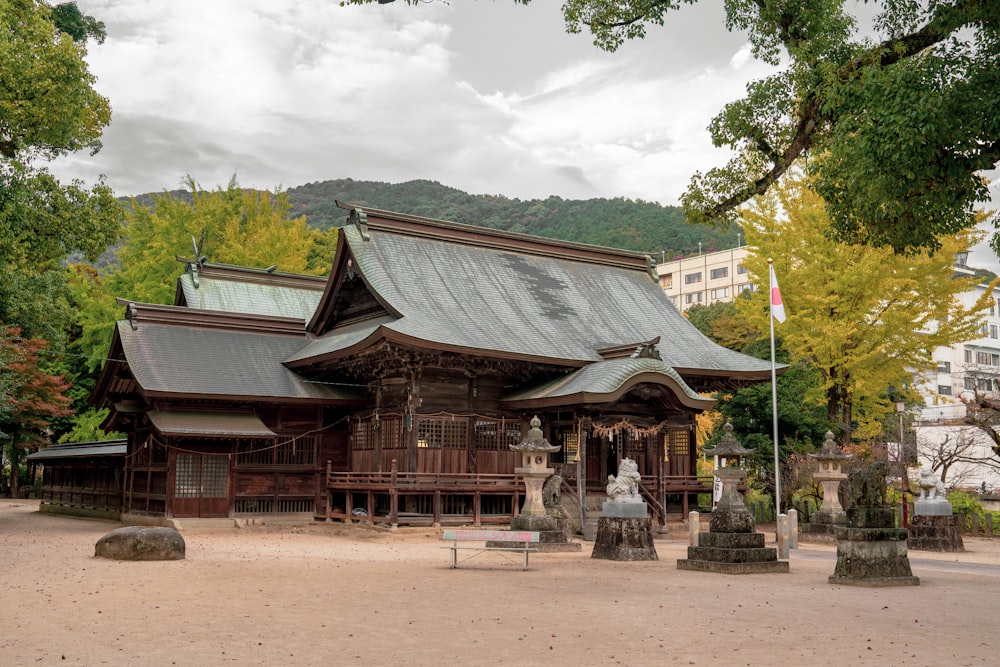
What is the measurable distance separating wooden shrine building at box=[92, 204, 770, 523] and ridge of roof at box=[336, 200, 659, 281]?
11 centimetres

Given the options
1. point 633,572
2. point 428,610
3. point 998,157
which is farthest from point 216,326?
point 998,157

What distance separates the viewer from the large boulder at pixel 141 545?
15.6 meters

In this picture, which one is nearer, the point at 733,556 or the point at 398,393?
the point at 733,556

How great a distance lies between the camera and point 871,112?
10945 mm

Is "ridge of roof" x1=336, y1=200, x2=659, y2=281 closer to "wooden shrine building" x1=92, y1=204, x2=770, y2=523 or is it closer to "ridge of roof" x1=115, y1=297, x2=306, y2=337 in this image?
"wooden shrine building" x1=92, y1=204, x2=770, y2=523

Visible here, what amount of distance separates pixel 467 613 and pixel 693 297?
77.3 metres

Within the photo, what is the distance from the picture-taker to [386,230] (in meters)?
29.6

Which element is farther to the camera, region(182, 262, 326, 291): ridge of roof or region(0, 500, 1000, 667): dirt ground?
region(182, 262, 326, 291): ridge of roof

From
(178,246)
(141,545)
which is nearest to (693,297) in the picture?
(178,246)

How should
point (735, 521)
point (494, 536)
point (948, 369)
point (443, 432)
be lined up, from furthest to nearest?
point (948, 369) → point (443, 432) → point (494, 536) → point (735, 521)

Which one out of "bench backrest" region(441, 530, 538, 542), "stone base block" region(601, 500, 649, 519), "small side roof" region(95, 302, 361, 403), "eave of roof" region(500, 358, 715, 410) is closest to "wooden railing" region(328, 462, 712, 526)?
"eave of roof" region(500, 358, 715, 410)

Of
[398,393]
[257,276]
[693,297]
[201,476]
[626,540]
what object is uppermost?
[693,297]

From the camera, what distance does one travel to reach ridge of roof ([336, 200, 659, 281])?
29.2 metres

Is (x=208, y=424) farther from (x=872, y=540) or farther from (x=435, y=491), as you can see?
(x=872, y=540)
